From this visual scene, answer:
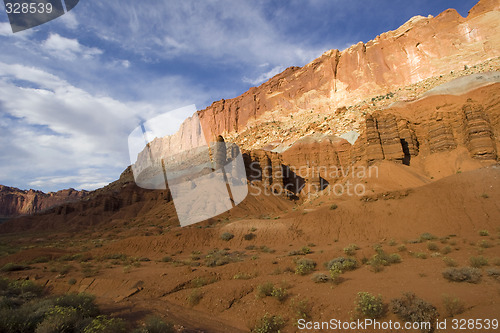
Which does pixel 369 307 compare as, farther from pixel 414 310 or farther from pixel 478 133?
pixel 478 133

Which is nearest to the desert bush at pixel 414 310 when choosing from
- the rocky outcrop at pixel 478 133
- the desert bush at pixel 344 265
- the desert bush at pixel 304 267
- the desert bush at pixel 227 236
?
the desert bush at pixel 344 265

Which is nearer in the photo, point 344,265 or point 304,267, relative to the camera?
point 344,265

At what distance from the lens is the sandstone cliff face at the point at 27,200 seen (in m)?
110

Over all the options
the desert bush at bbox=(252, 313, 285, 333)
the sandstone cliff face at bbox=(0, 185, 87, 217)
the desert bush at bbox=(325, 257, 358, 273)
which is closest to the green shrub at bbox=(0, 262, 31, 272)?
the desert bush at bbox=(252, 313, 285, 333)

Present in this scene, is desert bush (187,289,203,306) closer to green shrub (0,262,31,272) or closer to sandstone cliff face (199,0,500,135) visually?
green shrub (0,262,31,272)

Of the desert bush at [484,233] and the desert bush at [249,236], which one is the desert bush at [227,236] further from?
the desert bush at [484,233]

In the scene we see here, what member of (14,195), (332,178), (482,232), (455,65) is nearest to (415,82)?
(455,65)

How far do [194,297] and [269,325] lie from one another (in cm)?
311

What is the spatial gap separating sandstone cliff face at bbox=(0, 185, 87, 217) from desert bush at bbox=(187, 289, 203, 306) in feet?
417

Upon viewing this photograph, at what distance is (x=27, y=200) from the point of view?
11356 cm

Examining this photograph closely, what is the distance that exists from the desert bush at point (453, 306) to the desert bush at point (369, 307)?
1.32 meters

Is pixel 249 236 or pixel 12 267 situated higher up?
pixel 12 267

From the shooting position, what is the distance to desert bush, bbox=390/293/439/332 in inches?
204

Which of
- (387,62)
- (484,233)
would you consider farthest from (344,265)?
(387,62)
